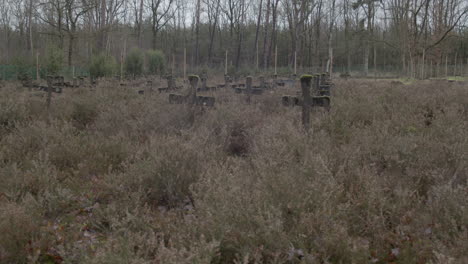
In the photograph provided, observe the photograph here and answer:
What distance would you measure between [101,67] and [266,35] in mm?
18679

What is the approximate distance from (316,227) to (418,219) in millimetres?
983

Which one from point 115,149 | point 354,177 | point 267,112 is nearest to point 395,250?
point 354,177

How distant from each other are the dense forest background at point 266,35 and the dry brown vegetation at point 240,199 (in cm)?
1899

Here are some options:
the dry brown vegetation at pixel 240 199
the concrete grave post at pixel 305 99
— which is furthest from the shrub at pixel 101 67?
the concrete grave post at pixel 305 99

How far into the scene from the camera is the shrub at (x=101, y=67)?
22422mm

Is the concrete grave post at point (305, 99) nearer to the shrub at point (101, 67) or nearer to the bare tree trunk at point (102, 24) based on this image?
the shrub at point (101, 67)

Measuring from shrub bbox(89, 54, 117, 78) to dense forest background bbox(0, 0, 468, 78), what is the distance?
99cm

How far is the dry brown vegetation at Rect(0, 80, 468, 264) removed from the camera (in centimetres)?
279

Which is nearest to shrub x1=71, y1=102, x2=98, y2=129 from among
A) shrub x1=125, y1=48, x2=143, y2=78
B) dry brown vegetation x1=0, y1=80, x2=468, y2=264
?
dry brown vegetation x1=0, y1=80, x2=468, y2=264

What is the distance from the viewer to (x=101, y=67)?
73.7ft

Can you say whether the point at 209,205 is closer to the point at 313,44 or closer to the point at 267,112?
the point at 267,112

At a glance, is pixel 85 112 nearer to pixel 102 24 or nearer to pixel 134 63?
pixel 134 63

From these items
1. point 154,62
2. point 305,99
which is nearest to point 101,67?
point 154,62

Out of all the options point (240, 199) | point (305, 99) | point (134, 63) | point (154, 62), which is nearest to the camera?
point (240, 199)
